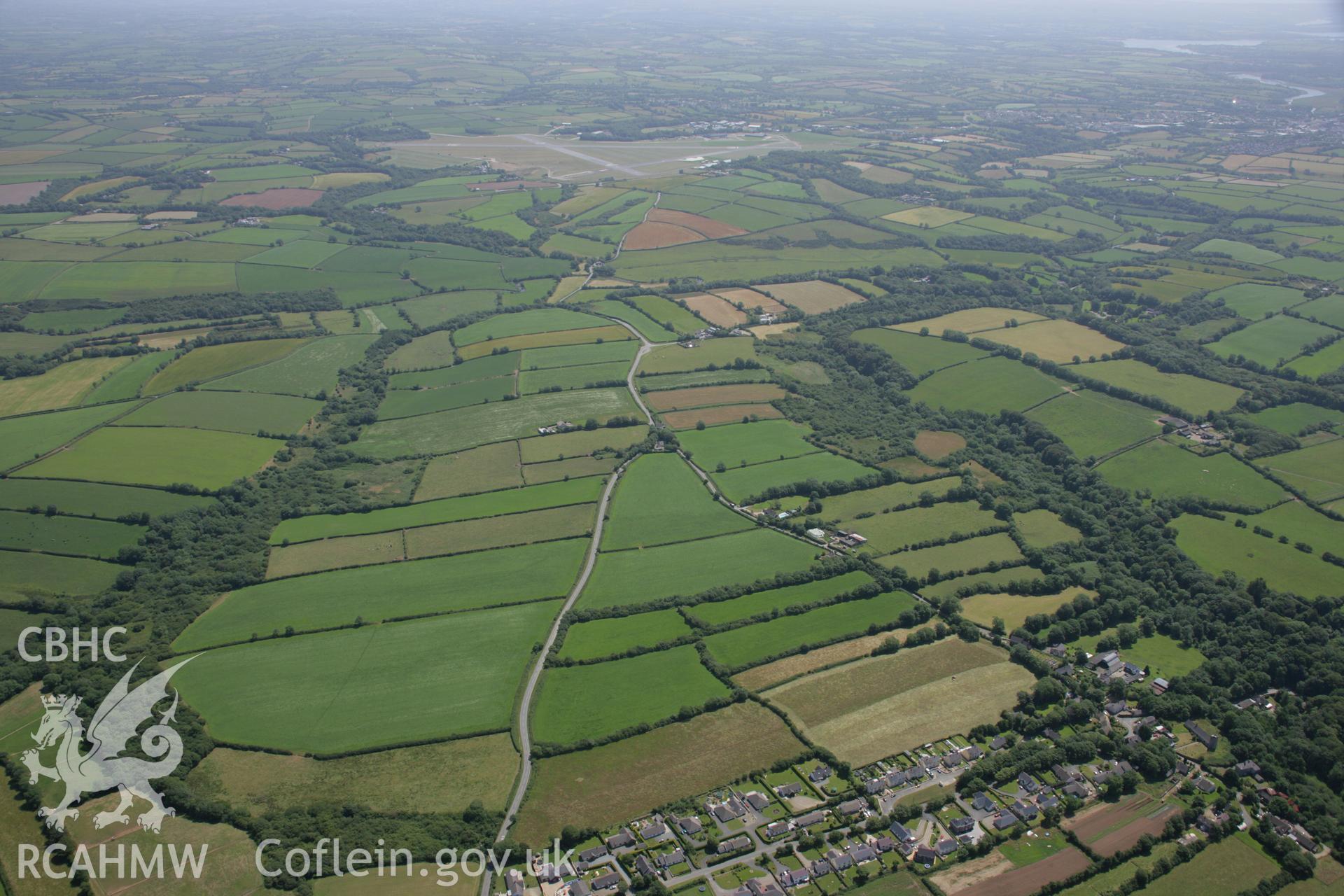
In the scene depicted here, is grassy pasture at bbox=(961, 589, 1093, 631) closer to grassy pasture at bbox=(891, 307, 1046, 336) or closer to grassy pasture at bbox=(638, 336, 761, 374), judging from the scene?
grassy pasture at bbox=(638, 336, 761, 374)

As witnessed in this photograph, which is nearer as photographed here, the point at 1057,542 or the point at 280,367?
the point at 1057,542

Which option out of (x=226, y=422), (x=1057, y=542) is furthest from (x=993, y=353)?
(x=226, y=422)

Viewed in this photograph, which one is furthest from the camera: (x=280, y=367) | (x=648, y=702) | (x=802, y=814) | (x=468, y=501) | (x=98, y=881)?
(x=280, y=367)

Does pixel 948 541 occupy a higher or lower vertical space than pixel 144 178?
lower

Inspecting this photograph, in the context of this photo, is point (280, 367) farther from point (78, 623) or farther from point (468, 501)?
point (78, 623)

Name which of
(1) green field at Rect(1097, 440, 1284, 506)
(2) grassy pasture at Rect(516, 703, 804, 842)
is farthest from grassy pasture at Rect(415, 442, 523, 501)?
(1) green field at Rect(1097, 440, 1284, 506)

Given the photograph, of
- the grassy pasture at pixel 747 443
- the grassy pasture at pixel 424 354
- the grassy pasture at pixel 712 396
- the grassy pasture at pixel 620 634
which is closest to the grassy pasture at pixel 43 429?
the grassy pasture at pixel 424 354

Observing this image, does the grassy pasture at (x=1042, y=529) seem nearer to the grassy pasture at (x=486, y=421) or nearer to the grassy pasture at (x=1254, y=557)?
the grassy pasture at (x=1254, y=557)

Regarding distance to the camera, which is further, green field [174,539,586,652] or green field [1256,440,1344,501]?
green field [1256,440,1344,501]
